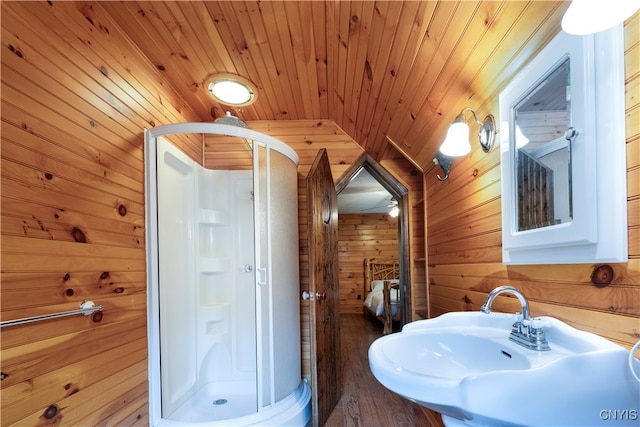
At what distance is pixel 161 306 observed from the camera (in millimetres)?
1831

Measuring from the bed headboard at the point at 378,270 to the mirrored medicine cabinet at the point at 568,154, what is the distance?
5301 mm

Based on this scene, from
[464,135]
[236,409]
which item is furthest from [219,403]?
[464,135]

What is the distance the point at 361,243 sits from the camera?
652cm

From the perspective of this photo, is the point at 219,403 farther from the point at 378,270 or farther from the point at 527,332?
the point at 378,270

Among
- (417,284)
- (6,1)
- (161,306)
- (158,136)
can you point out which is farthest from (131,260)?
(417,284)

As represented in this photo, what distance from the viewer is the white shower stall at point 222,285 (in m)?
1.82

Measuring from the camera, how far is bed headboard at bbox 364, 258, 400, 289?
20.7 ft

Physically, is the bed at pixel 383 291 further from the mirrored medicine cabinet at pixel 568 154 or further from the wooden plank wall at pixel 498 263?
the mirrored medicine cabinet at pixel 568 154

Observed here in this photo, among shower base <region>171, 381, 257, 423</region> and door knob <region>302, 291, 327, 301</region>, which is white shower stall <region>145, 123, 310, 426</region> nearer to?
shower base <region>171, 381, 257, 423</region>

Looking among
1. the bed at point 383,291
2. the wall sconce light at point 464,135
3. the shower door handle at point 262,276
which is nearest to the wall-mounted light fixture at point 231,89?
the shower door handle at point 262,276

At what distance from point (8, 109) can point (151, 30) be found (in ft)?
2.75

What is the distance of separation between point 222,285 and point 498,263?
2.08m

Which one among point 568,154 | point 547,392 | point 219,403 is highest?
point 568,154

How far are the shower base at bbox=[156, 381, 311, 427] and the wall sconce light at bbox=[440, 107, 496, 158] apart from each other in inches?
73.5
